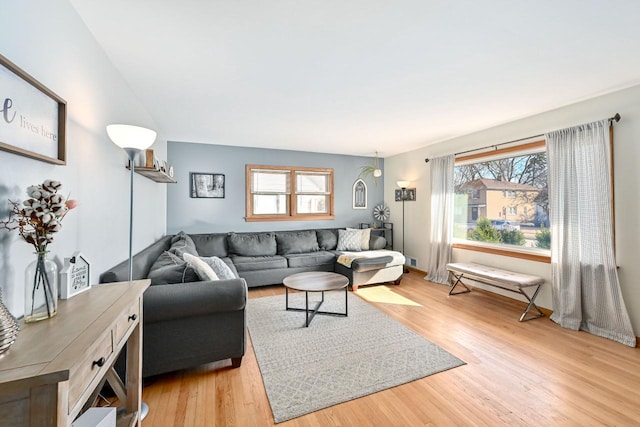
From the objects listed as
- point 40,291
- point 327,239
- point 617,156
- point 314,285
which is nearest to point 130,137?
point 40,291

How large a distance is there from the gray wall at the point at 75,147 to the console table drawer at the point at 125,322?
1.26 ft

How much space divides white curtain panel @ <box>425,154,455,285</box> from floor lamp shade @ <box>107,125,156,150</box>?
13.3ft

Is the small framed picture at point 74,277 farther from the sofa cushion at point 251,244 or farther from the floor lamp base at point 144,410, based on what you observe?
the sofa cushion at point 251,244

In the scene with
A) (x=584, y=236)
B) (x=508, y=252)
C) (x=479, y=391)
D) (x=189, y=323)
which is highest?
(x=584, y=236)

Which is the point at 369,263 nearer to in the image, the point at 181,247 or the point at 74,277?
the point at 181,247

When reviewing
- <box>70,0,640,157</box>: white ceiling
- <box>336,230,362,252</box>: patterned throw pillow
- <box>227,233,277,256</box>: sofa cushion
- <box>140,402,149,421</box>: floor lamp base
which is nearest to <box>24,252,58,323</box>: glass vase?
<box>140,402,149,421</box>: floor lamp base

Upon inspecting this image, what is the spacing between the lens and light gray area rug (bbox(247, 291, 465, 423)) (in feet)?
5.97

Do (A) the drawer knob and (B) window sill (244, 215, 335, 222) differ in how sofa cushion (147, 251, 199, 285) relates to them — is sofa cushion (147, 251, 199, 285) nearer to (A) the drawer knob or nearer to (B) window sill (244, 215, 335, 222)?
(A) the drawer knob

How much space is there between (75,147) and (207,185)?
3178mm

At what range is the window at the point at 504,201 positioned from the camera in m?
3.32

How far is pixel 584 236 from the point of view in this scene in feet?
9.02

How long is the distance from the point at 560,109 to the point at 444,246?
227 cm

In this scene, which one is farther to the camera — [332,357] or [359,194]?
[359,194]

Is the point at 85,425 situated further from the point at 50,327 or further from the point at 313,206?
the point at 313,206
